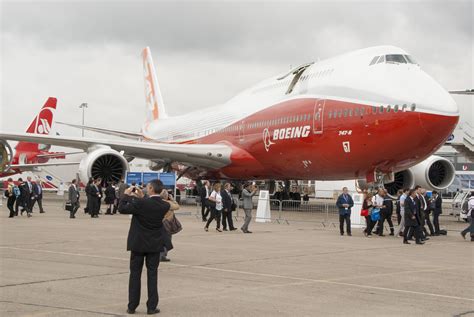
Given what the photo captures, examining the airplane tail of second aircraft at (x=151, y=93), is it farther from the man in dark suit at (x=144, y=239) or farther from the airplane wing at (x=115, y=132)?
the man in dark suit at (x=144, y=239)

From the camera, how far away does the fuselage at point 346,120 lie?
738 inches

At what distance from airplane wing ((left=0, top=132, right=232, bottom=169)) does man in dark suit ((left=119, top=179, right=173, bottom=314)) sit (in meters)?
20.2

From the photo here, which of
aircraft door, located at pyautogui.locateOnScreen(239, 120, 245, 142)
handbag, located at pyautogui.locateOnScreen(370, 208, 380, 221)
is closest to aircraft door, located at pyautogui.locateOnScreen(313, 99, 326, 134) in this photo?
handbag, located at pyautogui.locateOnScreen(370, 208, 380, 221)

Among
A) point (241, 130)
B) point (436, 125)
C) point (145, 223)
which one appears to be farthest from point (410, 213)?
point (241, 130)

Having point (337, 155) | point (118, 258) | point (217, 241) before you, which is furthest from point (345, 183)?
point (118, 258)

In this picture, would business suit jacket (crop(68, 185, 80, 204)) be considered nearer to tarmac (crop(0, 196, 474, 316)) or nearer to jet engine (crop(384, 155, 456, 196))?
tarmac (crop(0, 196, 474, 316))

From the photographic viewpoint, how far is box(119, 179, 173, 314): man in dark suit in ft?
23.7

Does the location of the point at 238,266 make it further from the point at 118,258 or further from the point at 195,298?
the point at 195,298

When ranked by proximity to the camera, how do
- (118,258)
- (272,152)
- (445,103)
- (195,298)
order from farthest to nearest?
(272,152) < (445,103) < (118,258) < (195,298)

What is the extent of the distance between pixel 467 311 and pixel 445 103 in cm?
1194

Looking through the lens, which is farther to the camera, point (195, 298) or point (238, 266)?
point (238, 266)

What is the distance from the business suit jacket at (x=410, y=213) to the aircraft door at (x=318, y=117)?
5.97 metres

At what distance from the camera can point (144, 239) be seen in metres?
7.40

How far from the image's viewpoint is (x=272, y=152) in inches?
974
